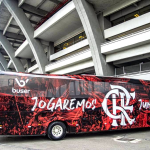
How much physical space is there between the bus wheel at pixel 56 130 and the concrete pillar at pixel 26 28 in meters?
14.8

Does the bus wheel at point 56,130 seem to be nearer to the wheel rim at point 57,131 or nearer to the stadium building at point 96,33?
the wheel rim at point 57,131

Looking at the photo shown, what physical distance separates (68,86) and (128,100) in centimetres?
341

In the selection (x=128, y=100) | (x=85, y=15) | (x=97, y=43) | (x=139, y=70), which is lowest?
(x=128, y=100)

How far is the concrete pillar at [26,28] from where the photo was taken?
66.2 feet

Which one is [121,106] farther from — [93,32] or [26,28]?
[26,28]

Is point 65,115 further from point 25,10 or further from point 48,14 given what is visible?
point 25,10

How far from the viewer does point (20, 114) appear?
720 centimetres

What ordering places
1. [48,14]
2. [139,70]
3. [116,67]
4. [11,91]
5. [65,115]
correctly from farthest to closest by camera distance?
[48,14] < [116,67] < [139,70] < [65,115] < [11,91]

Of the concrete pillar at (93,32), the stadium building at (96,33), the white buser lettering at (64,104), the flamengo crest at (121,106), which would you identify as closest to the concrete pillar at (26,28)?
the stadium building at (96,33)

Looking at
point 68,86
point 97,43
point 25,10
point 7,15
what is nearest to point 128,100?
point 68,86

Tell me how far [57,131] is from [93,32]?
9.57 meters

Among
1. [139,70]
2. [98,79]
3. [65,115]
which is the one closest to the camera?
[65,115]

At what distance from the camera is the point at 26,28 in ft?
68.7

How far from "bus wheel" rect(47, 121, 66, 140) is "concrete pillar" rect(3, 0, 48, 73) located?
14776 millimetres
